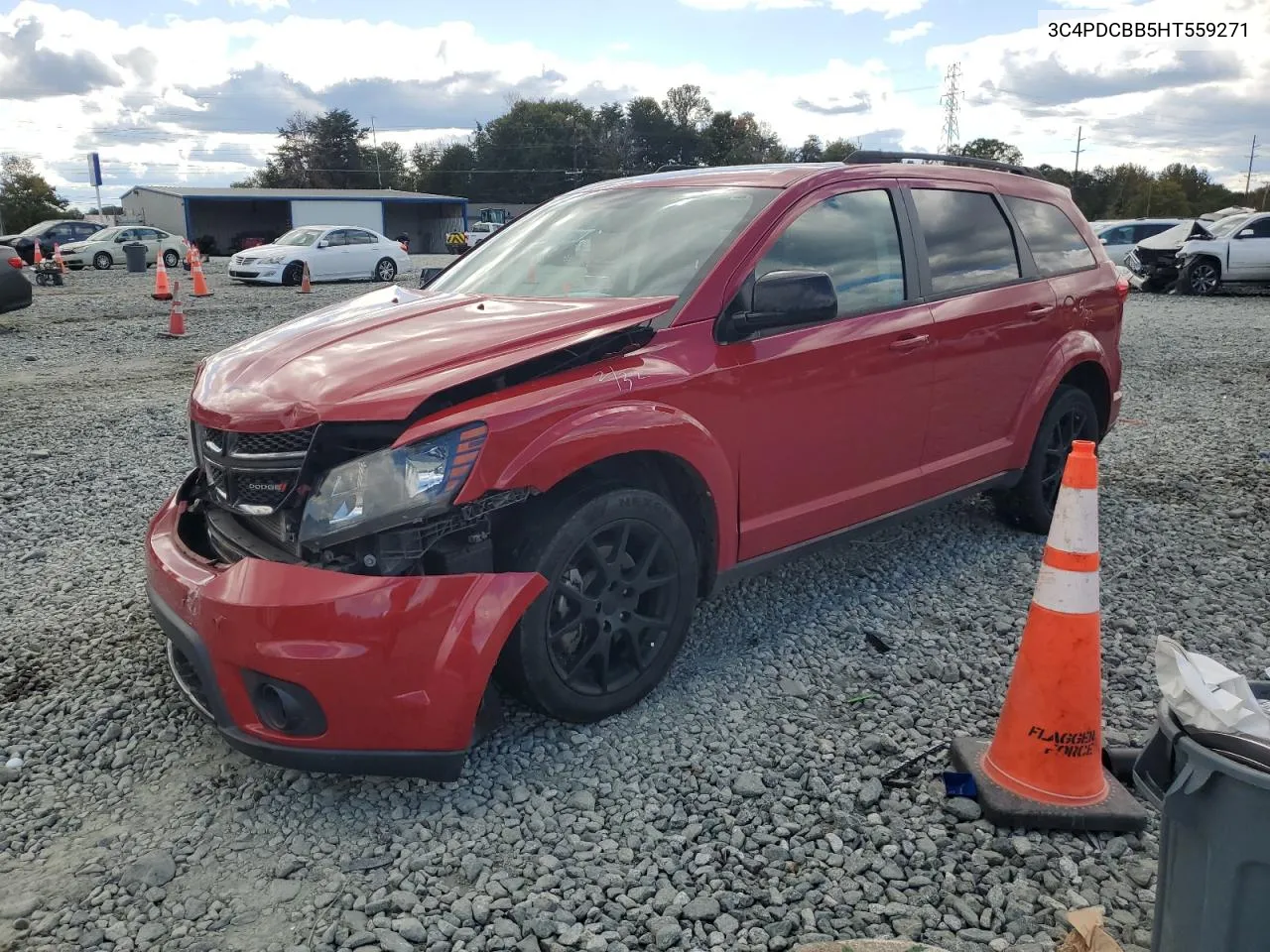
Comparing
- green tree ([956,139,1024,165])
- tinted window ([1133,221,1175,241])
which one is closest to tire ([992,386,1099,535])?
tinted window ([1133,221,1175,241])

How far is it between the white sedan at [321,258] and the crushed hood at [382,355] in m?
19.2

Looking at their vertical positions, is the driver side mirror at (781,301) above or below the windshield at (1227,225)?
below

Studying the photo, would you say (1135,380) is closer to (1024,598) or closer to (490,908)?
(1024,598)

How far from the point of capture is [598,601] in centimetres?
304

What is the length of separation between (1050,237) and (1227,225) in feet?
59.6

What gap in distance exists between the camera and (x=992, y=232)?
458 centimetres

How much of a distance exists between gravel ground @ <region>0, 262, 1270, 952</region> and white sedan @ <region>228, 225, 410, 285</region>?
17633 millimetres

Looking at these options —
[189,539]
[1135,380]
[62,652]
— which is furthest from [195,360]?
[1135,380]

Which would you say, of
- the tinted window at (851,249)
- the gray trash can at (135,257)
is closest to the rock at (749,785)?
the tinted window at (851,249)

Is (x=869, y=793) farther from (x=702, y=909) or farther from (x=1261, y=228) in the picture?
(x=1261, y=228)

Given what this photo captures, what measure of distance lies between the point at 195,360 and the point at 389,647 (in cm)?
982

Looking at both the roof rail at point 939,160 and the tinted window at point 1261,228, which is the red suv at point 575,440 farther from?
the tinted window at point 1261,228

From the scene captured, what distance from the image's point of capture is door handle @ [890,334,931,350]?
3.88m

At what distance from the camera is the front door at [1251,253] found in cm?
1897
